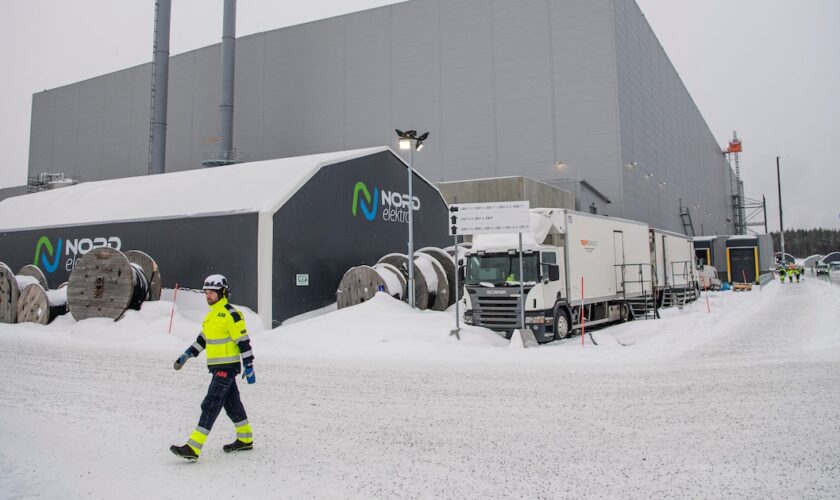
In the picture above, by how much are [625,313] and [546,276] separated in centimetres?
646

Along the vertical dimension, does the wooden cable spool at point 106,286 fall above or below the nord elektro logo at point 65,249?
below

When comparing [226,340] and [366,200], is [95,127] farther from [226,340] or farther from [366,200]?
[226,340]

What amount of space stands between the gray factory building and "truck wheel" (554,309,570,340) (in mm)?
26989

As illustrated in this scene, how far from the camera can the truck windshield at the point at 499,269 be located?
14398 mm

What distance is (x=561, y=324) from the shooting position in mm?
14938

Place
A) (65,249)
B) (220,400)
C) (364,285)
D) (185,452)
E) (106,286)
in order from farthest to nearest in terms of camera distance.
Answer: (65,249)
(364,285)
(106,286)
(220,400)
(185,452)

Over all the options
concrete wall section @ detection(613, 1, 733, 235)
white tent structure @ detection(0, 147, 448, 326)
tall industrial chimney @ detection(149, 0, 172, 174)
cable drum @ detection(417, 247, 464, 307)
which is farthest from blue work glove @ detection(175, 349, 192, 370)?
tall industrial chimney @ detection(149, 0, 172, 174)

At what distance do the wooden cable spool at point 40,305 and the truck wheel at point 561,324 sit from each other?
53.3ft

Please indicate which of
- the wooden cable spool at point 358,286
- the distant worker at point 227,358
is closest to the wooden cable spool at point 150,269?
the wooden cable spool at point 358,286

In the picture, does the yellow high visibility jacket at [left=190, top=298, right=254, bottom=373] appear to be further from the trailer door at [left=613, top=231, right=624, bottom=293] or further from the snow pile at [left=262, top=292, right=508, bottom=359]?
the trailer door at [left=613, top=231, right=624, bottom=293]

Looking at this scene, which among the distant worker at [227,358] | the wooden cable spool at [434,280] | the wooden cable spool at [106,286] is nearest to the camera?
the distant worker at [227,358]

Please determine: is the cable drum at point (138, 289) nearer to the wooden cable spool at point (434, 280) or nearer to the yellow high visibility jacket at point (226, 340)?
the wooden cable spool at point (434, 280)

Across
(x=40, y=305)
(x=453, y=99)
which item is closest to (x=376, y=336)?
(x=40, y=305)

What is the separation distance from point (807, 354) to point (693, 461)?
27.6ft
